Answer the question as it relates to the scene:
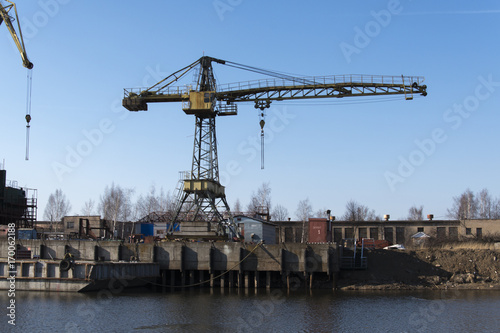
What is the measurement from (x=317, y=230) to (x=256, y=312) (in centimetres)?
2014

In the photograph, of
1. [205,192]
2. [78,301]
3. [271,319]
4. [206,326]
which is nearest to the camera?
[206,326]

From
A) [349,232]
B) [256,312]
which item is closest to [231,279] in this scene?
[256,312]

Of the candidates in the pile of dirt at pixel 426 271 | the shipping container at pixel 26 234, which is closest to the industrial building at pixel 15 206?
the shipping container at pixel 26 234

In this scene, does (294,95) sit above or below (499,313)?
above

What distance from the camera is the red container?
46312mm

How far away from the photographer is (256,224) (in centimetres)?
4609

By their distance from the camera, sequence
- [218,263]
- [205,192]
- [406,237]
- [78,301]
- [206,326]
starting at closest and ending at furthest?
[206,326]
[78,301]
[218,263]
[205,192]
[406,237]

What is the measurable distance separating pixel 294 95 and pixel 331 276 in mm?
16822

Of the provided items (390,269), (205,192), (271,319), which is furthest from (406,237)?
(271,319)

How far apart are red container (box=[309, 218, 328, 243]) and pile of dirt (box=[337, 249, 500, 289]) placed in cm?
553

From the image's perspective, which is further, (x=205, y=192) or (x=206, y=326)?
(x=205, y=192)

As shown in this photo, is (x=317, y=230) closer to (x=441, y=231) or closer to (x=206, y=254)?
(x=206, y=254)

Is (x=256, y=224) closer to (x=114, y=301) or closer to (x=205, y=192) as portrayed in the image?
(x=205, y=192)

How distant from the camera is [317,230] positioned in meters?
46.5
